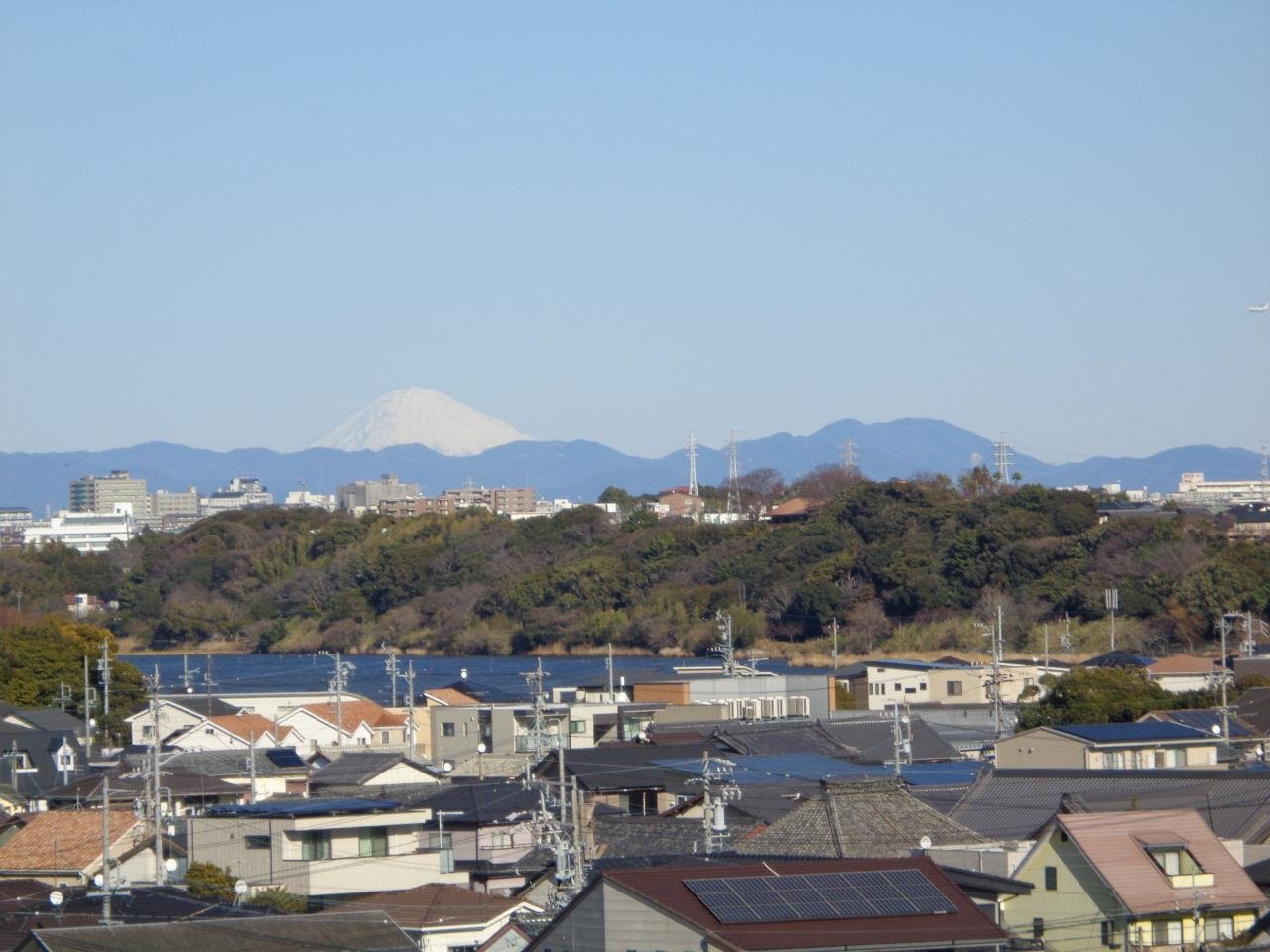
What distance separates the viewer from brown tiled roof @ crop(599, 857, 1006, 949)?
20.4 feet

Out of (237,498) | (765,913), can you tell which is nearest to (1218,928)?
(765,913)

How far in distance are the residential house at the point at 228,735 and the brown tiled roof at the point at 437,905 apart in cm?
968

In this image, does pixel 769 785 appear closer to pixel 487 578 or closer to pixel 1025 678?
pixel 1025 678

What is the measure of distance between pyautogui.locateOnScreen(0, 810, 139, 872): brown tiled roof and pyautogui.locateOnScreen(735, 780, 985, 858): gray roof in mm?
3510

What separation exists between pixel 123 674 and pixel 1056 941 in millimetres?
16479

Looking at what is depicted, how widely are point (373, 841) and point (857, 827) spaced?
2.34 meters

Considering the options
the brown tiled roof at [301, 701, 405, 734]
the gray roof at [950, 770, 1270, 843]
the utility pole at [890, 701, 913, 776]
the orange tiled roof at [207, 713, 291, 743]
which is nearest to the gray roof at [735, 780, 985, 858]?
the gray roof at [950, 770, 1270, 843]

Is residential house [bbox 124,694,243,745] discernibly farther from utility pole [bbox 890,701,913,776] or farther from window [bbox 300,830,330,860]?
window [bbox 300,830,330,860]

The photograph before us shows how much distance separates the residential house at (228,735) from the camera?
1834 cm

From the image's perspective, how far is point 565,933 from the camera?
21.7 ft

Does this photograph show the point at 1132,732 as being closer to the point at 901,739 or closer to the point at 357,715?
the point at 901,739

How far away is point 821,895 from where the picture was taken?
658 centimetres

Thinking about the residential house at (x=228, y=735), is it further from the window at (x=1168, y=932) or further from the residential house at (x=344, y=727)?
the window at (x=1168, y=932)

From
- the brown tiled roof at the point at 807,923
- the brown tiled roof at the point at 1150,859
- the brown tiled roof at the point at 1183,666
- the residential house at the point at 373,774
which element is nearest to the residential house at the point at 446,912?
the brown tiled roof at the point at 807,923
